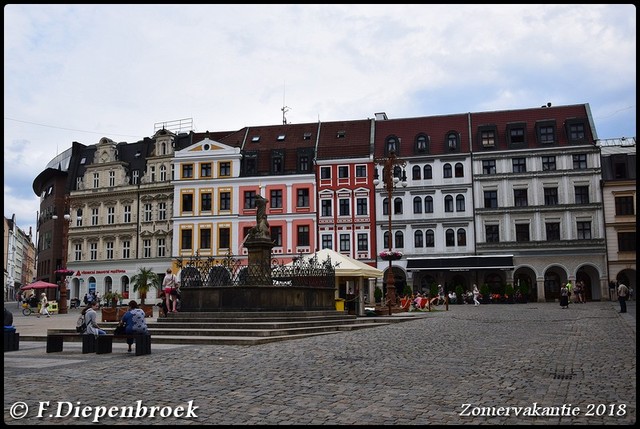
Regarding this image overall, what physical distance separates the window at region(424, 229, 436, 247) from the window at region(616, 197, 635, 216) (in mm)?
14004

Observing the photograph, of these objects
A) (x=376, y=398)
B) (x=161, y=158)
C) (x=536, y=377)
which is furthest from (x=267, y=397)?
(x=161, y=158)

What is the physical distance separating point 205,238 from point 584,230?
3094 cm

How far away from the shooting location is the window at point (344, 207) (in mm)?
55312

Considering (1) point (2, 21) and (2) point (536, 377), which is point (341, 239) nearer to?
(2) point (536, 377)

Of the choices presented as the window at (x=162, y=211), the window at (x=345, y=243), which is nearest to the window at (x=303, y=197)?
the window at (x=345, y=243)

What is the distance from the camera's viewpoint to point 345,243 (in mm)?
55188

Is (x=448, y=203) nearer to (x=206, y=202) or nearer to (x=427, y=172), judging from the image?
(x=427, y=172)

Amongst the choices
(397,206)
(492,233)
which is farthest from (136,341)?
(492,233)

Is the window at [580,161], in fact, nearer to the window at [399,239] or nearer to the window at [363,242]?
the window at [399,239]

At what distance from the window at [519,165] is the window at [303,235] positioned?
57.5ft

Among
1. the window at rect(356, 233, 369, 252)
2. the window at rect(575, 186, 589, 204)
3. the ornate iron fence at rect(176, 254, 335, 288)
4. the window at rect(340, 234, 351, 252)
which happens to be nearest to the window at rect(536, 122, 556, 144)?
the window at rect(575, 186, 589, 204)

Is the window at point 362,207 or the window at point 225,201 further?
the window at point 225,201

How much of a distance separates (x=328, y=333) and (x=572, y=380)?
10.5m

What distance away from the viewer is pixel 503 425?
7.00 metres
